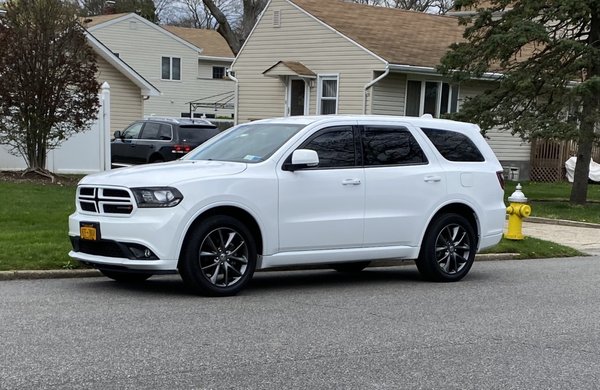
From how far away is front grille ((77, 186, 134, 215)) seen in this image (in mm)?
7699

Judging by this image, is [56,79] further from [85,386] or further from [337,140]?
[85,386]

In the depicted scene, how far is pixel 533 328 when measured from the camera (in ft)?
23.7

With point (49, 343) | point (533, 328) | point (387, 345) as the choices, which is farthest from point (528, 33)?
point (49, 343)

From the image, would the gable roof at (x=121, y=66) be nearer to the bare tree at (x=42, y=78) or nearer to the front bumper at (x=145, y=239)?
the bare tree at (x=42, y=78)

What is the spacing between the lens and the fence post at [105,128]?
1977cm

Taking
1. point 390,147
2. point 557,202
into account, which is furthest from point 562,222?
point 390,147

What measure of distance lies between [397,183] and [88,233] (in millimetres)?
3524

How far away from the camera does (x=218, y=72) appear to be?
49625 mm

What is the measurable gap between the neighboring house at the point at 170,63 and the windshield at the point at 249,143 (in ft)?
114

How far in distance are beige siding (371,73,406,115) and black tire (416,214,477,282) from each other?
14.6 meters

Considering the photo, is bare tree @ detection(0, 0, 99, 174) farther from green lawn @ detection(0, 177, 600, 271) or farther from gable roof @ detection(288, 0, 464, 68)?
gable roof @ detection(288, 0, 464, 68)

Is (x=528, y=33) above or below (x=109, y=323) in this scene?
above

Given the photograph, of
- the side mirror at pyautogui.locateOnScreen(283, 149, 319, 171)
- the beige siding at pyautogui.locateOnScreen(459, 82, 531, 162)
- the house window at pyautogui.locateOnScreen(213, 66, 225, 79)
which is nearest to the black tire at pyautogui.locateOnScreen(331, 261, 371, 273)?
the side mirror at pyautogui.locateOnScreen(283, 149, 319, 171)

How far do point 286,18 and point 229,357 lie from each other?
22.0m
